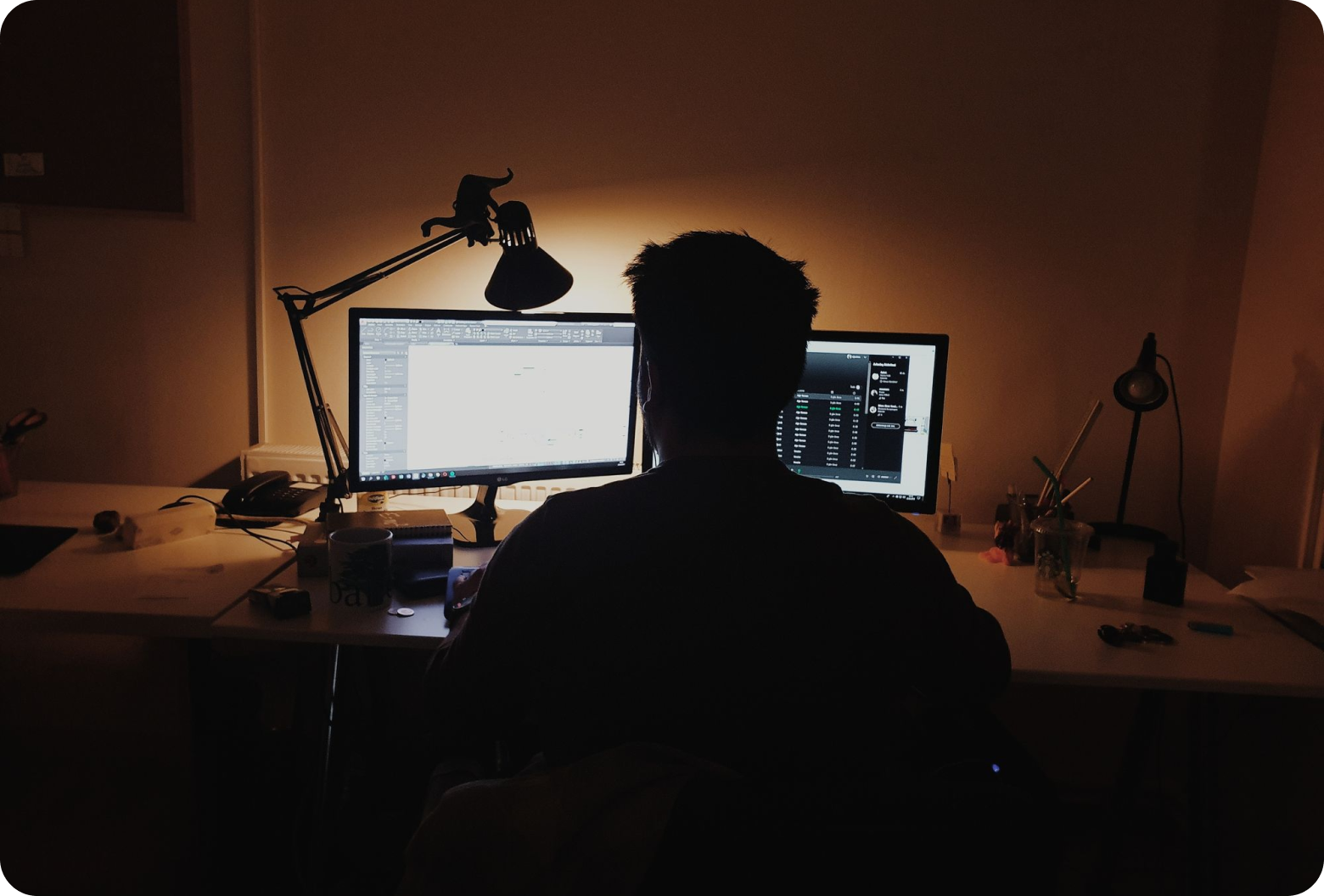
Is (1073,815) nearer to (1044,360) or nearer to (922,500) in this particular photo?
(922,500)

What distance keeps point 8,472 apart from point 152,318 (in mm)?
536

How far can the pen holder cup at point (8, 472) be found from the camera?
2158 millimetres

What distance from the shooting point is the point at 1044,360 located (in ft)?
7.23

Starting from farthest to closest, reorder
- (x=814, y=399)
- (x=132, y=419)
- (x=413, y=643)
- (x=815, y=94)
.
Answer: (x=132, y=419)
(x=815, y=94)
(x=814, y=399)
(x=413, y=643)

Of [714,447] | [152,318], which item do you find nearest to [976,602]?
[714,447]

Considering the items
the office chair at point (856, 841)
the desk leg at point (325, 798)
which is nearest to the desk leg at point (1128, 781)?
the office chair at point (856, 841)

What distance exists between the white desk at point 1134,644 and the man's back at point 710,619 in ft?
1.77

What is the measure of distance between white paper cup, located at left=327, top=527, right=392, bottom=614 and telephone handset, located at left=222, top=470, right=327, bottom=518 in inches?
20.6

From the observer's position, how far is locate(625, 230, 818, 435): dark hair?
104 cm

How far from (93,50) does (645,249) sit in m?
2.02

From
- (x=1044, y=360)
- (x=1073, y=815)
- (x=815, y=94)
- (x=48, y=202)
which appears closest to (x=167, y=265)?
(x=48, y=202)

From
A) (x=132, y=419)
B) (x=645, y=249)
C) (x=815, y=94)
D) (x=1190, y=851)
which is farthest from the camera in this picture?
(x=132, y=419)

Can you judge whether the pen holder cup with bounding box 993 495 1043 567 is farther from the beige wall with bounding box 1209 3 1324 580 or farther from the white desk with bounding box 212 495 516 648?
the white desk with bounding box 212 495 516 648

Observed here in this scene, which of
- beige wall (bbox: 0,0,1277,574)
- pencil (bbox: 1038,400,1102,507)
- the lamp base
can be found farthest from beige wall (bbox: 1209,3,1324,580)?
pencil (bbox: 1038,400,1102,507)
